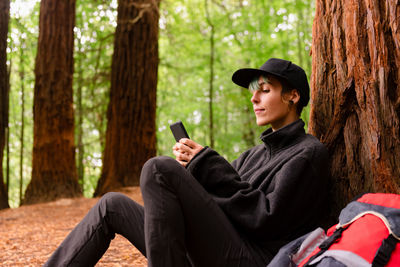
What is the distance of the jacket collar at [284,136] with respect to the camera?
2527 millimetres

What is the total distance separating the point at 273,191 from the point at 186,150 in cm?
57

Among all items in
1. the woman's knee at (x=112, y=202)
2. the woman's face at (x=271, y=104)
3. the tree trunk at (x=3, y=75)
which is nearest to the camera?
the woman's knee at (x=112, y=202)

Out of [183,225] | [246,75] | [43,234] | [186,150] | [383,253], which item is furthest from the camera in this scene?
[43,234]

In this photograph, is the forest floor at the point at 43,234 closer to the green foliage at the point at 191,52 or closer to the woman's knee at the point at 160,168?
the woman's knee at the point at 160,168

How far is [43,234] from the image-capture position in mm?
4762

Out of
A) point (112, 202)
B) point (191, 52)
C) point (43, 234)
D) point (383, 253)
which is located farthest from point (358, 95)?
point (191, 52)

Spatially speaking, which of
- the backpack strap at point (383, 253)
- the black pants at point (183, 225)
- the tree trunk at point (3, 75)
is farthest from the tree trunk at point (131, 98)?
the backpack strap at point (383, 253)

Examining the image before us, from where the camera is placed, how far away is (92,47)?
10.2 metres

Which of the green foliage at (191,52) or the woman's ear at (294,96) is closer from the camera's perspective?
the woman's ear at (294,96)

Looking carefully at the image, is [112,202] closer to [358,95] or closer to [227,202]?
[227,202]

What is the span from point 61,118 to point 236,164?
536 centimetres

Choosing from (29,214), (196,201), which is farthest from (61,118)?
(196,201)

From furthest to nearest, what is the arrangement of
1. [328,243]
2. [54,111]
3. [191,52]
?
[191,52] < [54,111] < [328,243]

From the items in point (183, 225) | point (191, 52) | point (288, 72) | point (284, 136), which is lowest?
point (183, 225)
